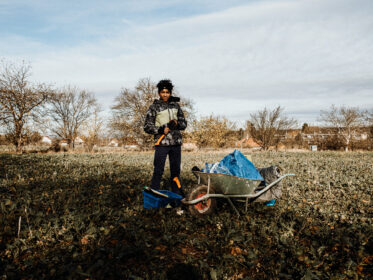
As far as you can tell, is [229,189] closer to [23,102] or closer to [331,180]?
[331,180]

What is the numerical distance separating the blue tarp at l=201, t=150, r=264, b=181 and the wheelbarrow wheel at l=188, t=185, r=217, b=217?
403 millimetres

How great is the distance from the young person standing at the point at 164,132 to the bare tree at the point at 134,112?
2038 cm

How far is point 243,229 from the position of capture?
3178mm

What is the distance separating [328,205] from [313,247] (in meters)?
1.92

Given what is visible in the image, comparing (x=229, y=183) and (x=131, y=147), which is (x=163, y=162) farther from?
(x=131, y=147)

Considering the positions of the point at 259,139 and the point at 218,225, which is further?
the point at 259,139

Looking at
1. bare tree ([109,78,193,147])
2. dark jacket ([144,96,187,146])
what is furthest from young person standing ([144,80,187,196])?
bare tree ([109,78,193,147])

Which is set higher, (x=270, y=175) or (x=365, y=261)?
(x=270, y=175)

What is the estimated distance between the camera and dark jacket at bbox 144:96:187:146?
158 inches

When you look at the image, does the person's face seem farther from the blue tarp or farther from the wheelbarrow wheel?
the wheelbarrow wheel

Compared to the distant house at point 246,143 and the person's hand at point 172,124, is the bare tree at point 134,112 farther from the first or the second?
the person's hand at point 172,124

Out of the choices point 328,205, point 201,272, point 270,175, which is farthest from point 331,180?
point 201,272

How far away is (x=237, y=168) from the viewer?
378 centimetres

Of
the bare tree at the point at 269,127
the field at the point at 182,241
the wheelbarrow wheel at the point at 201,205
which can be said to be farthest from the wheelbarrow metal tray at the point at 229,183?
the bare tree at the point at 269,127
